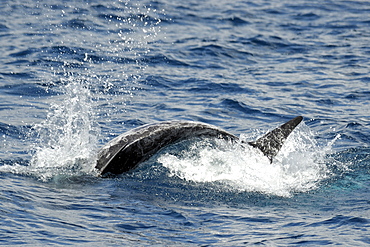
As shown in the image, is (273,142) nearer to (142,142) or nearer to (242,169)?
(242,169)

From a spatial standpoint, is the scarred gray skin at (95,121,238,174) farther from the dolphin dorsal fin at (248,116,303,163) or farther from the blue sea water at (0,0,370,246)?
the dolphin dorsal fin at (248,116,303,163)

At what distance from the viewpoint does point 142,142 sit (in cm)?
889

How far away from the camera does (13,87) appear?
15016mm

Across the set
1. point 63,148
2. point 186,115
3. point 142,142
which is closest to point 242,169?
point 142,142

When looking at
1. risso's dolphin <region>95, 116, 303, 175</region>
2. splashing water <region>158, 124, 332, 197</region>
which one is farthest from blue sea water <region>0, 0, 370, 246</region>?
risso's dolphin <region>95, 116, 303, 175</region>

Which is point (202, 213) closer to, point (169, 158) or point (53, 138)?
point (169, 158)

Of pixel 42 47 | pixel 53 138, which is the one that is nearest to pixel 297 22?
pixel 42 47

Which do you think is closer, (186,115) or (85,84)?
(186,115)

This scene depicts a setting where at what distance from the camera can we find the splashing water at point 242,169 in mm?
9207

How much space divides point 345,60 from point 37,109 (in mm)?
9322

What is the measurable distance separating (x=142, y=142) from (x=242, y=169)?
5.44 feet

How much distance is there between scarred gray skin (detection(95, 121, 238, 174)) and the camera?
8.79m

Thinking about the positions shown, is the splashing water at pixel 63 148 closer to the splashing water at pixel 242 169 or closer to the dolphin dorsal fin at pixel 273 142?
the splashing water at pixel 242 169

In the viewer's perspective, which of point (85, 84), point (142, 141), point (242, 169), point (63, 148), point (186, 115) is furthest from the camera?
point (85, 84)
